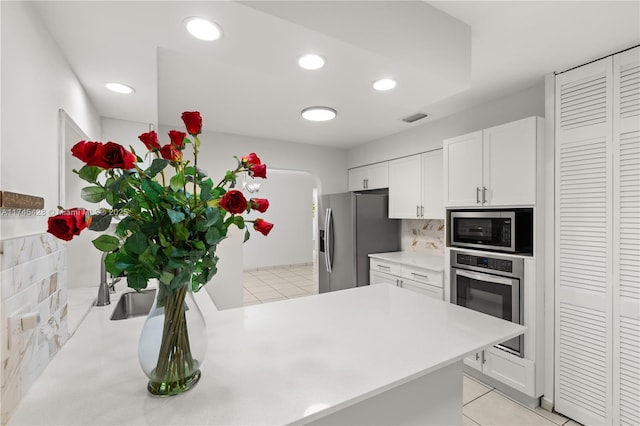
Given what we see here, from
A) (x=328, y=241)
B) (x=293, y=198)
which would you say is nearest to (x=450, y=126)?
(x=328, y=241)

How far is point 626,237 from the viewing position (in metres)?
1.89

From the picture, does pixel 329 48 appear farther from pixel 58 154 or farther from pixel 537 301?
pixel 537 301

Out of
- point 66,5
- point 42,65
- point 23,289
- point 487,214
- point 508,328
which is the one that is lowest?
point 508,328

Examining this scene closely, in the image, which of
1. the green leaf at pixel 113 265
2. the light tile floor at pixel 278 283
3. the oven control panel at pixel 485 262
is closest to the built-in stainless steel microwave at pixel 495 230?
the oven control panel at pixel 485 262

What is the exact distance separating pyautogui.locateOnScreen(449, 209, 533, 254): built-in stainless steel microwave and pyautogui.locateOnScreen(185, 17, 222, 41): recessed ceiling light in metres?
2.33

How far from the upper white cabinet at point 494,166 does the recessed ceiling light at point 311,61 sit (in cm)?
166

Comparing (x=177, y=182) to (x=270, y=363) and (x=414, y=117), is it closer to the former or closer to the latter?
(x=270, y=363)

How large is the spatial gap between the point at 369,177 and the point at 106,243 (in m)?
3.83

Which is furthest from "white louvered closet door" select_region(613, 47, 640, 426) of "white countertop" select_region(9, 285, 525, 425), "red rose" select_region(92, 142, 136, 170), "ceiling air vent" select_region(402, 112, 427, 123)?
"red rose" select_region(92, 142, 136, 170)

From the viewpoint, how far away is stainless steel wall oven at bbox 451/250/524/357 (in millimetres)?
2346

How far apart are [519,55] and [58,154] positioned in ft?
8.93

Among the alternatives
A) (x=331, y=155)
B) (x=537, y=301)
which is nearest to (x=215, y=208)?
(x=537, y=301)

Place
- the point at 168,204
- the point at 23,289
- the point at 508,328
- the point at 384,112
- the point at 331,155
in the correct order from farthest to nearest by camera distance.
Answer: the point at 331,155 → the point at 384,112 → the point at 508,328 → the point at 23,289 → the point at 168,204

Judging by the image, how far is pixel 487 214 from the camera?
2.53 m
